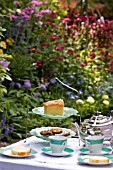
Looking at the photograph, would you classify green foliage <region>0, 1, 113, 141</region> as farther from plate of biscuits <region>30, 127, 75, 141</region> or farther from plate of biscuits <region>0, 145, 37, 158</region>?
plate of biscuits <region>0, 145, 37, 158</region>

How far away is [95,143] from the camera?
109 inches

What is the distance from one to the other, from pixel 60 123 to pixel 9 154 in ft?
10.5

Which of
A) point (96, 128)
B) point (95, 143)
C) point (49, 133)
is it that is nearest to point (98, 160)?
point (95, 143)

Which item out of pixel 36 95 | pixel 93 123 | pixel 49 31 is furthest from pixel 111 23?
pixel 93 123

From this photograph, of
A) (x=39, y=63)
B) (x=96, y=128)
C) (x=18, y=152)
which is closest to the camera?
(x=18, y=152)

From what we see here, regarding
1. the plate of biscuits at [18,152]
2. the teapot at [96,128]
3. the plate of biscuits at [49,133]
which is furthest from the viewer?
the plate of biscuits at [49,133]

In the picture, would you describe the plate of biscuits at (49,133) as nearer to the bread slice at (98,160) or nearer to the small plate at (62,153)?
the small plate at (62,153)

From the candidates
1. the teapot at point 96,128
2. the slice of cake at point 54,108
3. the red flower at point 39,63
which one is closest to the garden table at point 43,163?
the teapot at point 96,128

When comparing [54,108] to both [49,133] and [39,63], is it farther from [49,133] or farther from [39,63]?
[39,63]

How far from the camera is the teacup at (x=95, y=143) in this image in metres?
2.77

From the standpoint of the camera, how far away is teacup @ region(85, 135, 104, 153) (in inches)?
109

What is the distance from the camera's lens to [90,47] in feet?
26.1

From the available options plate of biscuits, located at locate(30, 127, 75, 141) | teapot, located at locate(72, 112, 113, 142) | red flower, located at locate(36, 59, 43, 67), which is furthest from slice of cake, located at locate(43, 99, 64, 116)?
red flower, located at locate(36, 59, 43, 67)

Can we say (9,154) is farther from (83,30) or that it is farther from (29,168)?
(83,30)
